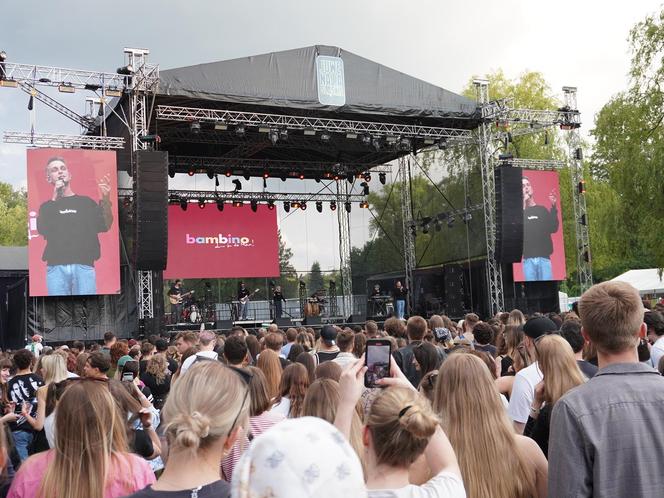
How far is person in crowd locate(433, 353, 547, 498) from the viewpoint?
7.65 ft

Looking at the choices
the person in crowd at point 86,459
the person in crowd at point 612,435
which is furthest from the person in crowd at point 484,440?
the person in crowd at point 86,459

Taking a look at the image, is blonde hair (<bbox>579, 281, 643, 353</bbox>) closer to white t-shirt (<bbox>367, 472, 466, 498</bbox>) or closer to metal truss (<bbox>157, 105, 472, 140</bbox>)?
white t-shirt (<bbox>367, 472, 466, 498</bbox>)

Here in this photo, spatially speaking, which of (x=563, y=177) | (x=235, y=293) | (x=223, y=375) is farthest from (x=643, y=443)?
(x=563, y=177)

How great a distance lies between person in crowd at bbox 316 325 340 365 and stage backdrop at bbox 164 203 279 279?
15.6m

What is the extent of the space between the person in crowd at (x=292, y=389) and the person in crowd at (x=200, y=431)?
7.17 feet

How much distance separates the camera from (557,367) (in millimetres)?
3035

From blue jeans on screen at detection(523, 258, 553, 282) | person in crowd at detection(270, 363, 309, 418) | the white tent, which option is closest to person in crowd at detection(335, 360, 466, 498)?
person in crowd at detection(270, 363, 309, 418)

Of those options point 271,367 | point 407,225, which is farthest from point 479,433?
point 407,225

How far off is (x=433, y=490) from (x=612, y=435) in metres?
0.56

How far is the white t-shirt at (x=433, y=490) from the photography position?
66.1 inches

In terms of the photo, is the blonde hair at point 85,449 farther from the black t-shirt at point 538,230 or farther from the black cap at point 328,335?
the black t-shirt at point 538,230

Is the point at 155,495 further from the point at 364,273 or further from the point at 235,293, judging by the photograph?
the point at 364,273

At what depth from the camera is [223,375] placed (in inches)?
70.4

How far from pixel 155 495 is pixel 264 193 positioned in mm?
21834
